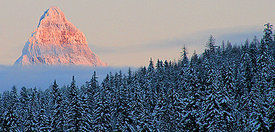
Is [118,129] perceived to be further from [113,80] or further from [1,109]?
[113,80]

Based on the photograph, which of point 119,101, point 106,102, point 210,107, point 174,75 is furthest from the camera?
point 174,75

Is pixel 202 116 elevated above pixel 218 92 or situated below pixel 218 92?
below

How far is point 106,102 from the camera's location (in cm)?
6975

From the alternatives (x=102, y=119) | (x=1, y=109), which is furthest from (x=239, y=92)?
(x=1, y=109)

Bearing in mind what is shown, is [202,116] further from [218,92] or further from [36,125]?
[36,125]

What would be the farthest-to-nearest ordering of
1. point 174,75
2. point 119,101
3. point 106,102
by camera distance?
1. point 174,75
2. point 119,101
3. point 106,102

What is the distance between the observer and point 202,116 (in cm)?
5562

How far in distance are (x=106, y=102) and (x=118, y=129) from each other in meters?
6.62

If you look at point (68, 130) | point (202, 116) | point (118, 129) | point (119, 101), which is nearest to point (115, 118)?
point (119, 101)

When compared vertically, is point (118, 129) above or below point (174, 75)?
below

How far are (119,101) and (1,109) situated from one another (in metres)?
25.8

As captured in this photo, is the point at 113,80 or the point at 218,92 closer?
the point at 218,92

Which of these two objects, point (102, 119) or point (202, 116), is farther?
point (102, 119)

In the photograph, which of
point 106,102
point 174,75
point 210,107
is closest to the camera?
point 210,107
